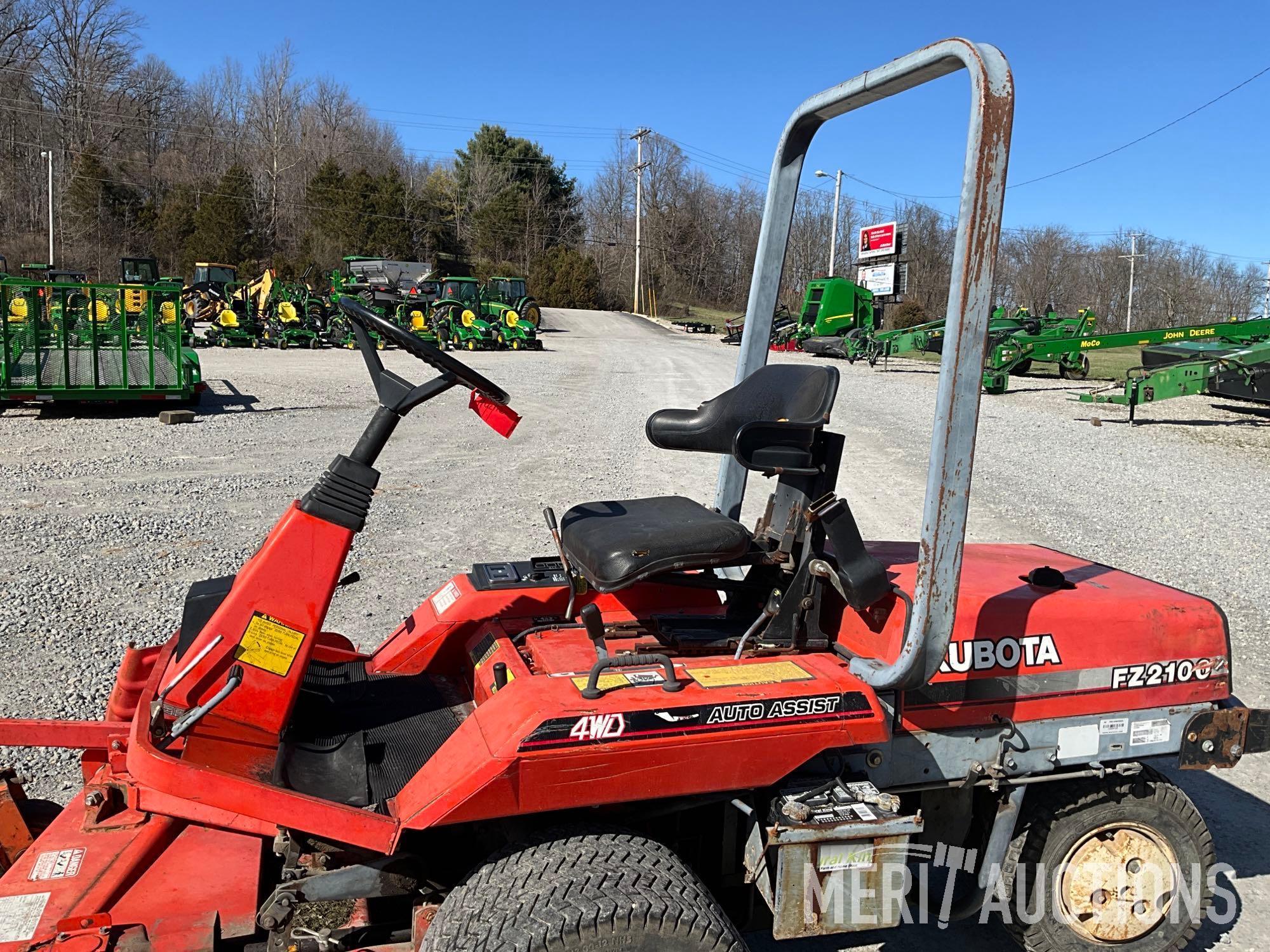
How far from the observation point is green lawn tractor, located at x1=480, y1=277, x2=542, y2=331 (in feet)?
93.4

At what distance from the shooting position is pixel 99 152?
168 feet

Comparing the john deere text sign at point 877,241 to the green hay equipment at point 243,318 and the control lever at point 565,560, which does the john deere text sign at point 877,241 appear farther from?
the control lever at point 565,560

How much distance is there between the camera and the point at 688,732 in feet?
7.27

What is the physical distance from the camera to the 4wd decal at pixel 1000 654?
265 centimetres

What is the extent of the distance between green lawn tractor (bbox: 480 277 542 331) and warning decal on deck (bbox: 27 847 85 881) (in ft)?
85.7

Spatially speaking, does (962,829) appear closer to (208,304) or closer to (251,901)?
(251,901)

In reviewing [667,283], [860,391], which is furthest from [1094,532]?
[667,283]

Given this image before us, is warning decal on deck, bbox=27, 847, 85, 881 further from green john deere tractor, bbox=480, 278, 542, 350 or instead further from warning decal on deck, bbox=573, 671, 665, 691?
green john deere tractor, bbox=480, 278, 542, 350

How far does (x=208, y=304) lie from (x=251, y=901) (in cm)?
2964

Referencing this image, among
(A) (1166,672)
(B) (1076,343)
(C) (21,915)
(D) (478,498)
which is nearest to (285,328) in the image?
(B) (1076,343)

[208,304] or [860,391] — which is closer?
[860,391]

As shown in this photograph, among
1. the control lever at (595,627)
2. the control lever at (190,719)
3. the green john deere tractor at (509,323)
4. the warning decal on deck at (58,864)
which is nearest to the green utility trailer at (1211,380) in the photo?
the control lever at (595,627)

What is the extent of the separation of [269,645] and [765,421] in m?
1.39

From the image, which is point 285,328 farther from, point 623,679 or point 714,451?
point 623,679
